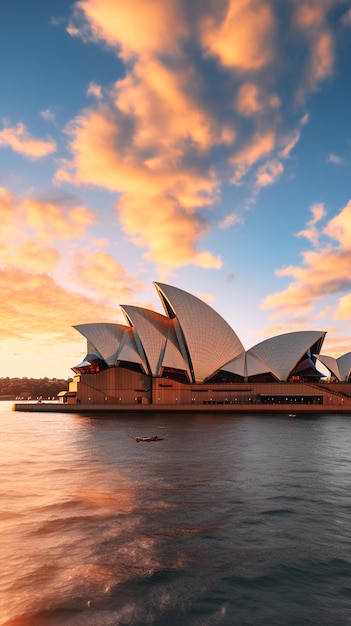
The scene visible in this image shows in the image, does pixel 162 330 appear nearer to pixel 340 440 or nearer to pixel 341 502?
pixel 340 440

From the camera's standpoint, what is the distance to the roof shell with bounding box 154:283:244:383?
86875 millimetres

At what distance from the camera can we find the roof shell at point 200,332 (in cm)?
8688

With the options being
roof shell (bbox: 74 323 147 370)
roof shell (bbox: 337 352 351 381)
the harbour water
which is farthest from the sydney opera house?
the harbour water

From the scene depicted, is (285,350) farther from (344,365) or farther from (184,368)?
(184,368)

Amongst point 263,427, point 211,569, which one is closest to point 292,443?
point 263,427

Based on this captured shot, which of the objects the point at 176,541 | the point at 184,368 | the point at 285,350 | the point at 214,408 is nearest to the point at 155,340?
the point at 184,368

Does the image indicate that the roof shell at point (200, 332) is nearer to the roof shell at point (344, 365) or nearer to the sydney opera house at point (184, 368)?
the sydney opera house at point (184, 368)

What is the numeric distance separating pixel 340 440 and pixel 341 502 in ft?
82.0


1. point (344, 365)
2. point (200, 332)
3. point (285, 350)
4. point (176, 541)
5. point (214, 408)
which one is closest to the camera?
point (176, 541)

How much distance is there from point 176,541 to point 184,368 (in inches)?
2856

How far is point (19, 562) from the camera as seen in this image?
14.6 meters

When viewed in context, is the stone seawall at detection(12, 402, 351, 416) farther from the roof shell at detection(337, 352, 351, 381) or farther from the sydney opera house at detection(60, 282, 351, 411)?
the roof shell at detection(337, 352, 351, 381)

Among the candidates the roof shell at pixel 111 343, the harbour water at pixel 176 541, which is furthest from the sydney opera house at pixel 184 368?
the harbour water at pixel 176 541

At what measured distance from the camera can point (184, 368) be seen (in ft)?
291
